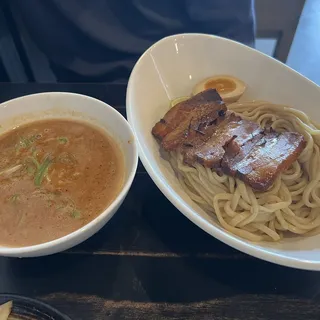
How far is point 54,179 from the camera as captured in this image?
3.69 feet

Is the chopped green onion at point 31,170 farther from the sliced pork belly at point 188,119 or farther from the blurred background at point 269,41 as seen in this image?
the blurred background at point 269,41

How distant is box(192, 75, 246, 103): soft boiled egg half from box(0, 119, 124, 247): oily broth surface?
53 centimetres

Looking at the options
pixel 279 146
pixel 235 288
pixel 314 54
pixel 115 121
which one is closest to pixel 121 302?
pixel 235 288

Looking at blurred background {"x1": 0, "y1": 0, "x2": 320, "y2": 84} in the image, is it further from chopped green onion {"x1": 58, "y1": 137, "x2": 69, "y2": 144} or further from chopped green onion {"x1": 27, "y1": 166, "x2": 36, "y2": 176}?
chopped green onion {"x1": 27, "y1": 166, "x2": 36, "y2": 176}

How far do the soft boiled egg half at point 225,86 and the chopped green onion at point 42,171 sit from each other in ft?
2.21

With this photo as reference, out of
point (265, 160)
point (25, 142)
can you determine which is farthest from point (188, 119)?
point (25, 142)

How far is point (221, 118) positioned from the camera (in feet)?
4.56

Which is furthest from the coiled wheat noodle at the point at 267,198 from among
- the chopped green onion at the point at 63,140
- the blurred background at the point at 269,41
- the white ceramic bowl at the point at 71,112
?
the blurred background at the point at 269,41

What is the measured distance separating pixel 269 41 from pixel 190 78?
6.42 ft

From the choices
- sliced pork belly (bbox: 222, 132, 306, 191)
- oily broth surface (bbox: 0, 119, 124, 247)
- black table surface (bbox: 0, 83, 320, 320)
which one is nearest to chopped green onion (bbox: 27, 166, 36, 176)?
oily broth surface (bbox: 0, 119, 124, 247)

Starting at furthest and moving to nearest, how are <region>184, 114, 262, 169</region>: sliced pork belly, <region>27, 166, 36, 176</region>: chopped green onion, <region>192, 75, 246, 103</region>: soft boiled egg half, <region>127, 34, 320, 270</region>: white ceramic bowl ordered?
<region>192, 75, 246, 103</region>: soft boiled egg half < <region>127, 34, 320, 270</region>: white ceramic bowl < <region>184, 114, 262, 169</region>: sliced pork belly < <region>27, 166, 36, 176</region>: chopped green onion

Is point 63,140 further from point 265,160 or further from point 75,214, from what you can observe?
point 265,160

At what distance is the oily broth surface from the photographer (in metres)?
1.02

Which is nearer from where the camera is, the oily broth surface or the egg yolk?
the oily broth surface
